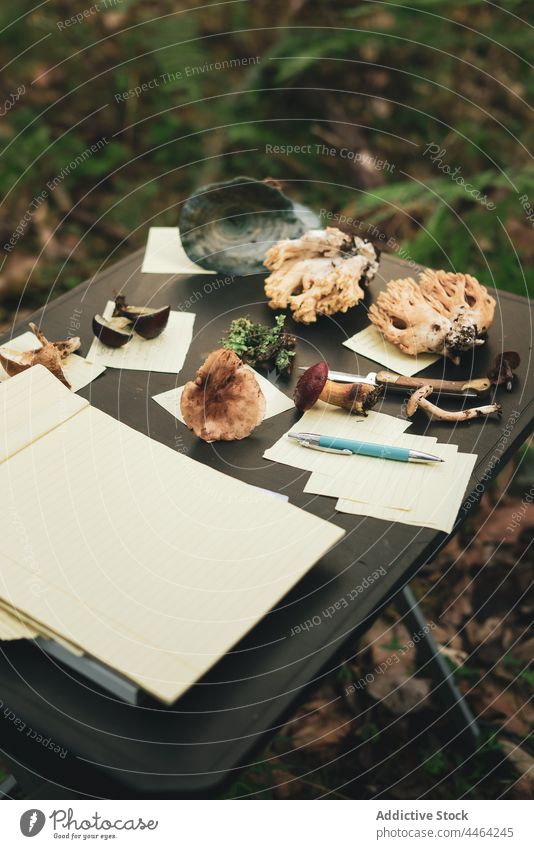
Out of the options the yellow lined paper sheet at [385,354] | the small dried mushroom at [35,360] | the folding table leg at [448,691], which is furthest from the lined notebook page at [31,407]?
the folding table leg at [448,691]

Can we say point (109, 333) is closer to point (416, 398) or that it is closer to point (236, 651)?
point (416, 398)

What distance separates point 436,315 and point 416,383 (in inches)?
7.2

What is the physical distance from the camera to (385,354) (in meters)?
1.66

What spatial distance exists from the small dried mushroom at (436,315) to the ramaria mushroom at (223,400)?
0.44 meters

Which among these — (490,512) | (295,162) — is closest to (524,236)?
(295,162)

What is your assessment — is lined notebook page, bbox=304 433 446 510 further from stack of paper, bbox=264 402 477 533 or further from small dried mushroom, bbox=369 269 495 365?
small dried mushroom, bbox=369 269 495 365

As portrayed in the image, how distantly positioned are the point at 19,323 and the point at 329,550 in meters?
0.98

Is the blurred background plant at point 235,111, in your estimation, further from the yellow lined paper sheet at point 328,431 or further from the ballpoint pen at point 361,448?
the ballpoint pen at point 361,448

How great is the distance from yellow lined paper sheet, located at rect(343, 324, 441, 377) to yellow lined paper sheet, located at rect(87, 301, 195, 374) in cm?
38

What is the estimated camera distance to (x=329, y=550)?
1.22 metres

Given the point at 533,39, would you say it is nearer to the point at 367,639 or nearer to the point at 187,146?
the point at 187,146

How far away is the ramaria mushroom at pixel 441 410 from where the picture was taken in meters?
1.47

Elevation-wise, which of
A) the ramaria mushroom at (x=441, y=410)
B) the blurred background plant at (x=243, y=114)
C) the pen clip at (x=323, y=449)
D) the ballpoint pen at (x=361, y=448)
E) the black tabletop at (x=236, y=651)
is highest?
the blurred background plant at (x=243, y=114)

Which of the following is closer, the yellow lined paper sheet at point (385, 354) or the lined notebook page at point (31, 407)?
the lined notebook page at point (31, 407)
